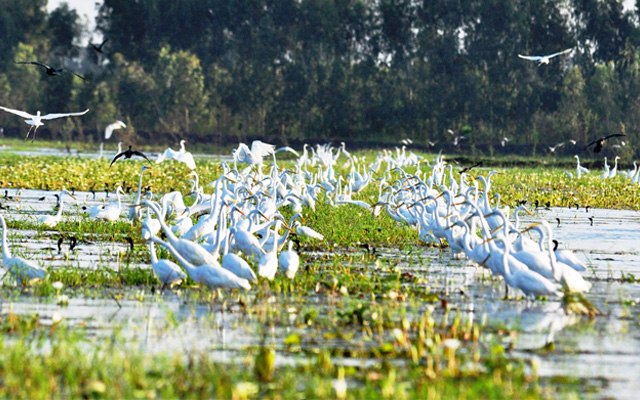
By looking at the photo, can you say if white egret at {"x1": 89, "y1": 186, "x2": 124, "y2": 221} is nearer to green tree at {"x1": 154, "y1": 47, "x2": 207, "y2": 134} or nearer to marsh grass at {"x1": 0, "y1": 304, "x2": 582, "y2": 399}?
marsh grass at {"x1": 0, "y1": 304, "x2": 582, "y2": 399}

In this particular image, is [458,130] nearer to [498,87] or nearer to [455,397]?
[498,87]

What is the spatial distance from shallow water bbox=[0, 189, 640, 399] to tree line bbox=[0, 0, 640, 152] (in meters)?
44.4

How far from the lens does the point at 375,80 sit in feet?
208

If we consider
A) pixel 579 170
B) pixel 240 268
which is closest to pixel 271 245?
pixel 240 268

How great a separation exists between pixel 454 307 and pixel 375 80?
178ft

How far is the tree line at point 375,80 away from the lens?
5891cm

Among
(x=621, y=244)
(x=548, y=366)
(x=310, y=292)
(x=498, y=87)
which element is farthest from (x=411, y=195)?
(x=498, y=87)

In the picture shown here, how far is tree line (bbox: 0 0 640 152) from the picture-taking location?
58.9 meters

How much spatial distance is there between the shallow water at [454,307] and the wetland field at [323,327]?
0.03 meters

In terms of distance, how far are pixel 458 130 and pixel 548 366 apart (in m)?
53.7

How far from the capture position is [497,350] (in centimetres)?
716

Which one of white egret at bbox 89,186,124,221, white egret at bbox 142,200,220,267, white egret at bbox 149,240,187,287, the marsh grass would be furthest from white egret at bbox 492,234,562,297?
white egret at bbox 89,186,124,221

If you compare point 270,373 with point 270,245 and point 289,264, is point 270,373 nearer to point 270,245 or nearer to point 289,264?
point 289,264

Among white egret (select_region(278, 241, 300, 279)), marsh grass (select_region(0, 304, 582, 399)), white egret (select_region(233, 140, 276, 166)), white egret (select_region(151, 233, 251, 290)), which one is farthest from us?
white egret (select_region(233, 140, 276, 166))
